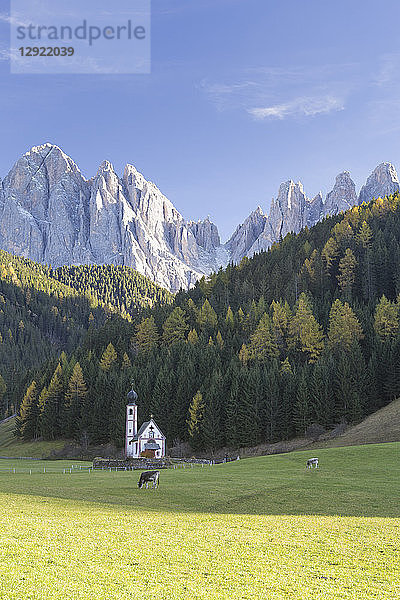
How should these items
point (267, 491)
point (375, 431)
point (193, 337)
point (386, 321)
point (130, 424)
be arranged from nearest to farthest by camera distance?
point (267, 491)
point (375, 431)
point (130, 424)
point (386, 321)
point (193, 337)

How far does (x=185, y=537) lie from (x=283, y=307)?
98997 mm

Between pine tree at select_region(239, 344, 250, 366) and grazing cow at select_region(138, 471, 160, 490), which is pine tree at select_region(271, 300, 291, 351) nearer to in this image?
pine tree at select_region(239, 344, 250, 366)

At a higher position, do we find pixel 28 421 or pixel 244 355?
pixel 244 355

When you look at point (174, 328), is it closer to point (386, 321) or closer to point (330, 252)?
point (330, 252)

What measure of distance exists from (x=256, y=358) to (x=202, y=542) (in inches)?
3500

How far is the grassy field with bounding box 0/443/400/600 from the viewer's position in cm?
1335

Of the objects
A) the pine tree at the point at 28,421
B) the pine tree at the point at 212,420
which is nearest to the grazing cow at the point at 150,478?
the pine tree at the point at 212,420

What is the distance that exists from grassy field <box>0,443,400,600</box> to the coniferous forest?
180 feet

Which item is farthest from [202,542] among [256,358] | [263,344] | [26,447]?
[26,447]

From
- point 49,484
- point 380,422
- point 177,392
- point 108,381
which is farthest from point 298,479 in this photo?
point 108,381

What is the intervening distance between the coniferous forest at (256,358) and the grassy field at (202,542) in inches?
2165

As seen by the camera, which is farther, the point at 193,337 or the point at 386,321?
the point at 193,337

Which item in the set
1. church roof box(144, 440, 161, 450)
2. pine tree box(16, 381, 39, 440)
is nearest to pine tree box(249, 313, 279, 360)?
church roof box(144, 440, 161, 450)

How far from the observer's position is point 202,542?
1855 centimetres
